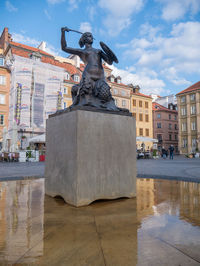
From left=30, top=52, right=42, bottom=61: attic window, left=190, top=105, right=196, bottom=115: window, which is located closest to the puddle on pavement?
left=30, top=52, right=42, bottom=61: attic window

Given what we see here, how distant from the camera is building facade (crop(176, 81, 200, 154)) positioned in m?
39.8

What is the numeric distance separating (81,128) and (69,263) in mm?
1780

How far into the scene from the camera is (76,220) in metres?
2.12

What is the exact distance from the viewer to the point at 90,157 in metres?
2.88

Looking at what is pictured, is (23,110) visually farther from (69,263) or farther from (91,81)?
(69,263)

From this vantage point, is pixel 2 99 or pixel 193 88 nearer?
pixel 2 99

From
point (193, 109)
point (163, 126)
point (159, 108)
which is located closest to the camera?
point (193, 109)

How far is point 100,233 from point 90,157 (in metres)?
1.25

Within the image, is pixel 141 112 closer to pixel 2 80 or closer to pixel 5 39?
pixel 2 80

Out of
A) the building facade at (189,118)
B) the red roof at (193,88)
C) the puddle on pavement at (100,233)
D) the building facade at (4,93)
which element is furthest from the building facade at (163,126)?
the puddle on pavement at (100,233)

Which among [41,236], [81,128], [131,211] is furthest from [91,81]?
[41,236]

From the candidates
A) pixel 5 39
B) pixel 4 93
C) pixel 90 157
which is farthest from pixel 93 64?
pixel 5 39

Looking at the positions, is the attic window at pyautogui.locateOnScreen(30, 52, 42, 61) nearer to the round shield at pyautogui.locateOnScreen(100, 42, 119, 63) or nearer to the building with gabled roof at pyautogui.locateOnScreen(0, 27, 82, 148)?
the building with gabled roof at pyautogui.locateOnScreen(0, 27, 82, 148)

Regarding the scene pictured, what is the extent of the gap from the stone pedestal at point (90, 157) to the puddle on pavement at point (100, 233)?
0.25 meters
